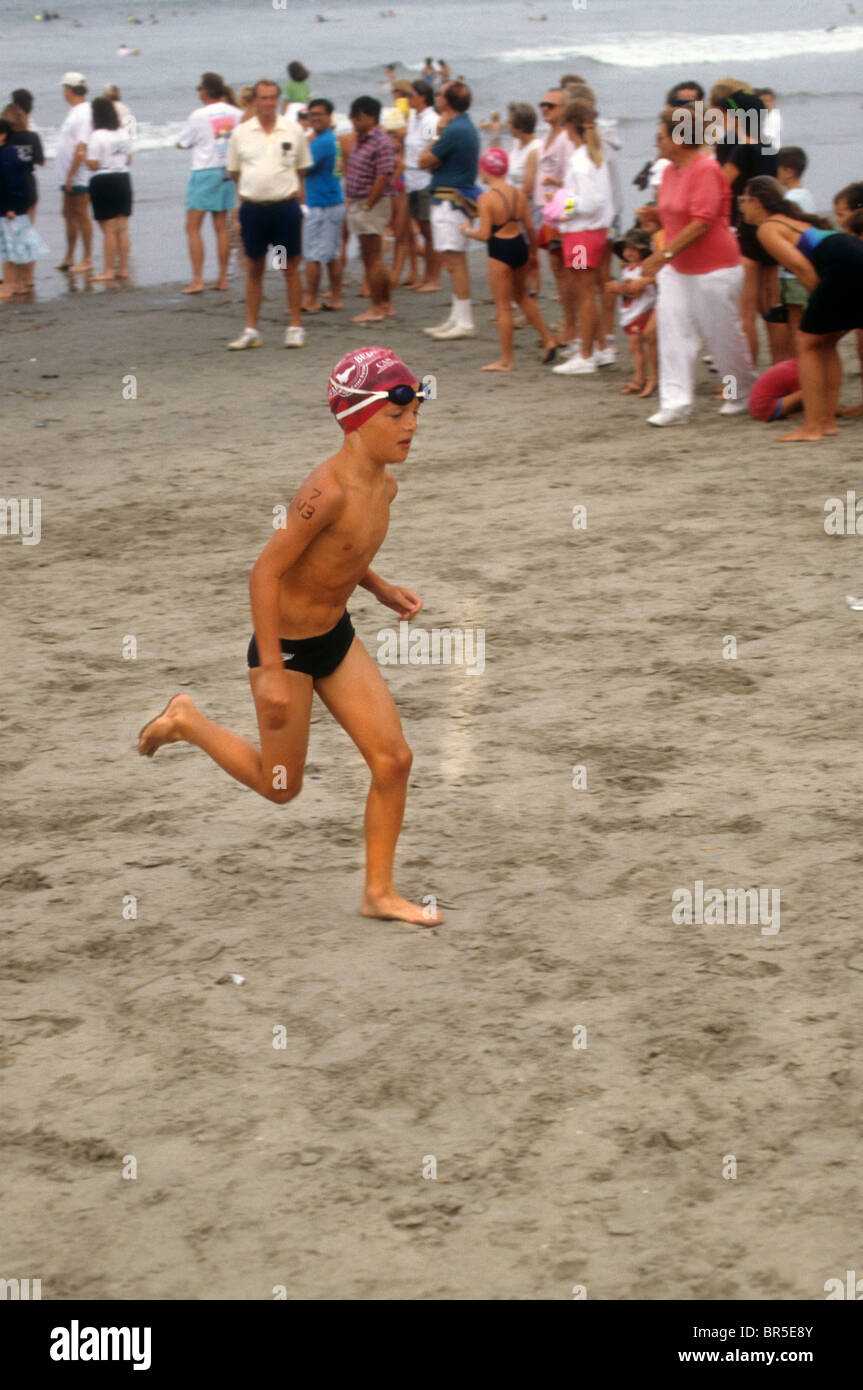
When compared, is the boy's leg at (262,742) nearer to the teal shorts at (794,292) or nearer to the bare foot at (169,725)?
the bare foot at (169,725)

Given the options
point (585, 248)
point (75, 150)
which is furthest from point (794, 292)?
point (75, 150)

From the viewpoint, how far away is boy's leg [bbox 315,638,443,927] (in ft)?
15.6

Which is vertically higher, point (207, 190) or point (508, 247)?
point (207, 190)

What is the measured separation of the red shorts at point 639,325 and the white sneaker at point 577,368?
1008 mm

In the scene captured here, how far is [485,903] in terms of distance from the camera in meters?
5.05

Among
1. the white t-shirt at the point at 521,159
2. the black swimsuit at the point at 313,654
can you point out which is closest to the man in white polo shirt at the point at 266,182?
the white t-shirt at the point at 521,159

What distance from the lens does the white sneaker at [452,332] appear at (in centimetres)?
1383

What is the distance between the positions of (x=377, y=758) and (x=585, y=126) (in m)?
7.99

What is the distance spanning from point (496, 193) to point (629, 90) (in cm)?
4371

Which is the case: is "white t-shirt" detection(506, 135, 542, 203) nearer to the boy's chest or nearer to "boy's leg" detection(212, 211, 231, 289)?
"boy's leg" detection(212, 211, 231, 289)

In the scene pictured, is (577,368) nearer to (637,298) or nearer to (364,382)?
(637,298)

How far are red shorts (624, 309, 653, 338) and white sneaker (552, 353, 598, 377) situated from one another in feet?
3.31

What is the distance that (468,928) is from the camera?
4891 mm
